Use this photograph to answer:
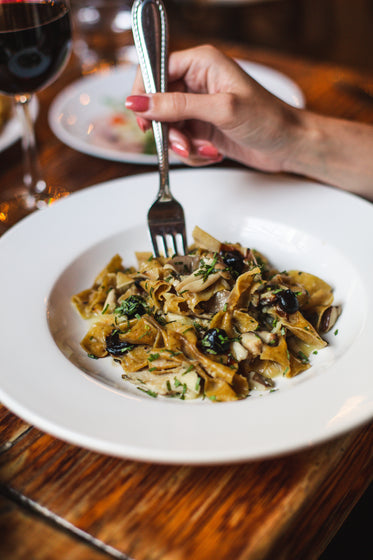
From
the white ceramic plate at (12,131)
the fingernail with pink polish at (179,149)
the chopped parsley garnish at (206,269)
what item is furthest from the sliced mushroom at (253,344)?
the white ceramic plate at (12,131)

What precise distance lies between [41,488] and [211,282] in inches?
27.2

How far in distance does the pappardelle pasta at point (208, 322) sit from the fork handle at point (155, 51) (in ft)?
1.01

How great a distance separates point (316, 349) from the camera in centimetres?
153

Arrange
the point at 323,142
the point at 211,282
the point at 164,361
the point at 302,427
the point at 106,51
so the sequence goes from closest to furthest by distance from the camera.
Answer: the point at 302,427 < the point at 164,361 < the point at 211,282 < the point at 323,142 < the point at 106,51

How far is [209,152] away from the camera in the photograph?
2.29 m

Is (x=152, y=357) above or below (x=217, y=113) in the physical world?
below

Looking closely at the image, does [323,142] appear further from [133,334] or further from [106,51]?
[106,51]

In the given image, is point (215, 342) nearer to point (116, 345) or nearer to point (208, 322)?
point (208, 322)

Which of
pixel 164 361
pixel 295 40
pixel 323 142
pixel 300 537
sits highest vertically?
Result: pixel 323 142

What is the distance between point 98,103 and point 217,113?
3.91 feet

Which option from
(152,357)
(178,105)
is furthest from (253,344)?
(178,105)

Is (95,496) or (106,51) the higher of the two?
(106,51)

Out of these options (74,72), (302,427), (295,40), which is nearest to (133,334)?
(302,427)

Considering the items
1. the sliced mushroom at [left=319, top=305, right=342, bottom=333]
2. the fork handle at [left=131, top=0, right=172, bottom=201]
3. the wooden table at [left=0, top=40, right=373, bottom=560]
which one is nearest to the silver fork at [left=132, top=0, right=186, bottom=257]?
the fork handle at [left=131, top=0, right=172, bottom=201]
